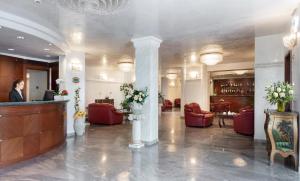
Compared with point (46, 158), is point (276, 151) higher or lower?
higher

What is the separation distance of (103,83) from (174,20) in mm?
8866

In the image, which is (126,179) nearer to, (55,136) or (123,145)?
(123,145)

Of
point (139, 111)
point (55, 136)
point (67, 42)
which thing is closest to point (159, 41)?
point (139, 111)

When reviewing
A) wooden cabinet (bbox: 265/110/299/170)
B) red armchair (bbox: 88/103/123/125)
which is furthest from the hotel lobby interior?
red armchair (bbox: 88/103/123/125)

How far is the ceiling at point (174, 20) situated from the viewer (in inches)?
145

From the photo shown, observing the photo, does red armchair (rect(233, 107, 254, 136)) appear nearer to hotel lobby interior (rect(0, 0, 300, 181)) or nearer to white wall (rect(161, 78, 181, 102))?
hotel lobby interior (rect(0, 0, 300, 181))

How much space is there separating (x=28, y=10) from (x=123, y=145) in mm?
3682

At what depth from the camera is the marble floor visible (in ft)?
11.2

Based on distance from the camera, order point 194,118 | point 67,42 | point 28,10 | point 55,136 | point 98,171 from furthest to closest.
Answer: point 194,118
point 67,42
point 55,136
point 28,10
point 98,171

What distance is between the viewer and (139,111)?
530cm

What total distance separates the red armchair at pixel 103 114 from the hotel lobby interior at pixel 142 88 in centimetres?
189

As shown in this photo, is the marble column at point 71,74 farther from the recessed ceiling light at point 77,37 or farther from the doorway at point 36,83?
the doorway at point 36,83

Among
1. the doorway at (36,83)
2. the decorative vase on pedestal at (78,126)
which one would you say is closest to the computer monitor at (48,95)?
the decorative vase on pedestal at (78,126)

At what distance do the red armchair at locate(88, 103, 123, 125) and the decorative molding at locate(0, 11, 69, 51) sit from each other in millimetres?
3948
